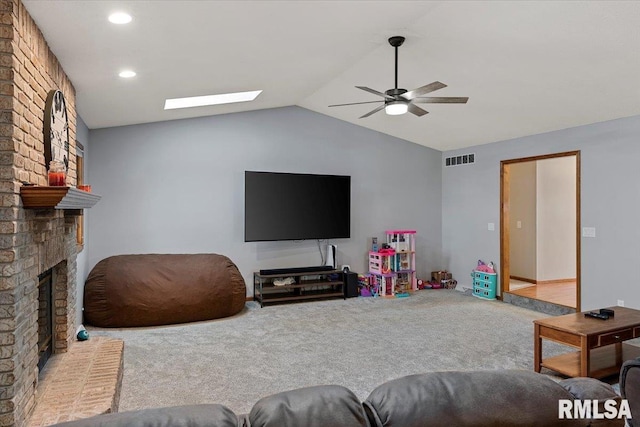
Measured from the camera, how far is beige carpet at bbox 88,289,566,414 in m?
3.38

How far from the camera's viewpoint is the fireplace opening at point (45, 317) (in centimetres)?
295

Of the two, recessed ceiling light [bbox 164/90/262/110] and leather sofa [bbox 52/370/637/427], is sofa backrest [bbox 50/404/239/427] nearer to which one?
leather sofa [bbox 52/370/637/427]

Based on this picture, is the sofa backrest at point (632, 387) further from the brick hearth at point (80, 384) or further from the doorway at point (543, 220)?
the doorway at point (543, 220)

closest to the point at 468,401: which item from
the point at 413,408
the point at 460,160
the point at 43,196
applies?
the point at 413,408

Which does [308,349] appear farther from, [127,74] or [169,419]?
[169,419]

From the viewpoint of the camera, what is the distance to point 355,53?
4270 mm

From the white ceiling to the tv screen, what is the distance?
1.19m

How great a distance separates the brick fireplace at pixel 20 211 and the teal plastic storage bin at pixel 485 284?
5807 millimetres

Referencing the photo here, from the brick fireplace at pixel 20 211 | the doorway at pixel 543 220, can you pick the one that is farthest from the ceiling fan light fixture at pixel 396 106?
the doorway at pixel 543 220

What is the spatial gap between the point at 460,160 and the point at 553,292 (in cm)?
253

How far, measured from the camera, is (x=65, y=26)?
2508 millimetres

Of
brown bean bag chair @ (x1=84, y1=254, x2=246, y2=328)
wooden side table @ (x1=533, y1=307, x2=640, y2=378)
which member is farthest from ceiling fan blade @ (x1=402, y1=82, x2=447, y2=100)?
brown bean bag chair @ (x1=84, y1=254, x2=246, y2=328)

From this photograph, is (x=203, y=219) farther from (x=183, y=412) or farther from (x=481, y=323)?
(x=183, y=412)

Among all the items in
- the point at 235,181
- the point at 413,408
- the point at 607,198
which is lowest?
the point at 413,408
